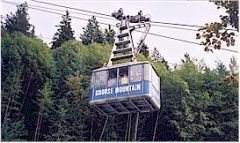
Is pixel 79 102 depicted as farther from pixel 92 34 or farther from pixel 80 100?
pixel 92 34

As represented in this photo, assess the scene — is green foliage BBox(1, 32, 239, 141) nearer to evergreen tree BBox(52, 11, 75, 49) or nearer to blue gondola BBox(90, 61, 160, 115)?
evergreen tree BBox(52, 11, 75, 49)

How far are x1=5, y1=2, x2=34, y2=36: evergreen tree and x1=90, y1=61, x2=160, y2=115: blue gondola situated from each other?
13969 millimetres

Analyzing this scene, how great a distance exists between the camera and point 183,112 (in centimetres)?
1962

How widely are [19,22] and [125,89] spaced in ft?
51.4

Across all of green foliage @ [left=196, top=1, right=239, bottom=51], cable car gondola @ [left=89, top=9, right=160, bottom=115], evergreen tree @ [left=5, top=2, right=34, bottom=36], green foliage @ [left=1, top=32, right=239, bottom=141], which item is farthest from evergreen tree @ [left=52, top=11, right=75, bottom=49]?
green foliage @ [left=196, top=1, right=239, bottom=51]

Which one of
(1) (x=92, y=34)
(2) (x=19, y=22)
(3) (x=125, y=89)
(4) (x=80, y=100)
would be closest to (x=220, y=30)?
(3) (x=125, y=89)

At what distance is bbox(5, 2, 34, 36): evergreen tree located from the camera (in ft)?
76.4

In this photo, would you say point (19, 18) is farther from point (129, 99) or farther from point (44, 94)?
point (129, 99)

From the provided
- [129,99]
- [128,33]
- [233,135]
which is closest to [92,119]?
[233,135]

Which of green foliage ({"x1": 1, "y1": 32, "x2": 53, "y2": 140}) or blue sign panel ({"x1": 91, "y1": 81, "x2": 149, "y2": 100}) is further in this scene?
green foliage ({"x1": 1, "y1": 32, "x2": 53, "y2": 140})

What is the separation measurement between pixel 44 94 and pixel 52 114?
0.93 m

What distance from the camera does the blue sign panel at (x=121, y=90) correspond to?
9453 mm

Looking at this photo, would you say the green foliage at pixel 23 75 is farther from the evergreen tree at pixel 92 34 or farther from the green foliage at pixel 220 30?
the green foliage at pixel 220 30

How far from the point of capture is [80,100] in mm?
19922
